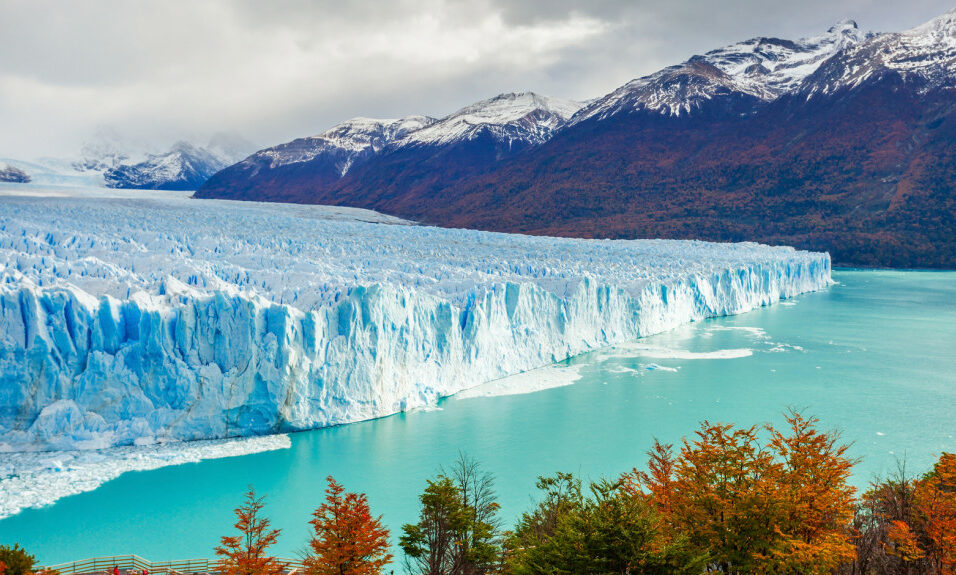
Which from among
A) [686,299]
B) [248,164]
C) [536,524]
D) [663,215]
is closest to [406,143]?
[248,164]

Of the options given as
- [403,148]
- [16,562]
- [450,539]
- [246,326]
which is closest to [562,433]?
[450,539]

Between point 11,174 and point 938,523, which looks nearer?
point 938,523

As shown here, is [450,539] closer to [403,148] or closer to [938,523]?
[938,523]

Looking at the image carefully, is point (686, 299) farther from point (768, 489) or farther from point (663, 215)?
point (663, 215)

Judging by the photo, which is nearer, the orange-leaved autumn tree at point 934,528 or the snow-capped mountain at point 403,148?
the orange-leaved autumn tree at point 934,528

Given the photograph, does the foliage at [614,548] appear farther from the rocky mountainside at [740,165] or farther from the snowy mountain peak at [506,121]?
the snowy mountain peak at [506,121]

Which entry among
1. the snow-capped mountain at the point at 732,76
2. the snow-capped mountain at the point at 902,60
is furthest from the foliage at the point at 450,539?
the snow-capped mountain at the point at 732,76
